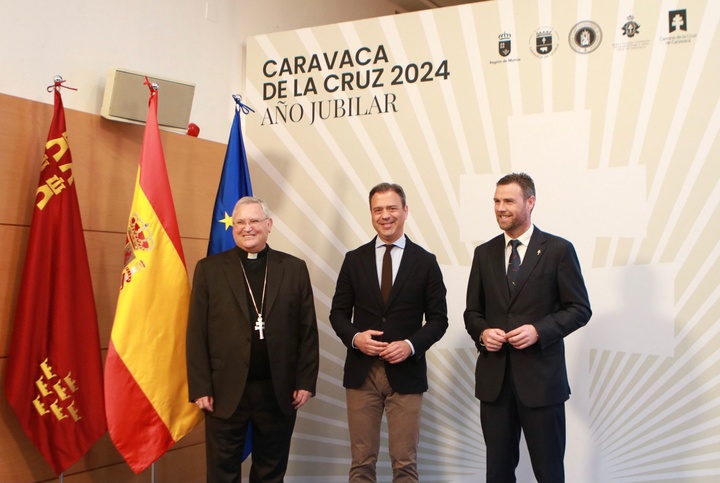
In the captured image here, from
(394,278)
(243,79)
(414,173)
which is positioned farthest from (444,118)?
(243,79)

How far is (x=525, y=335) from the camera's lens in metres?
2.94

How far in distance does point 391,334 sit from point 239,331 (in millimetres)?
688

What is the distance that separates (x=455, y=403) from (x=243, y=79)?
2524mm

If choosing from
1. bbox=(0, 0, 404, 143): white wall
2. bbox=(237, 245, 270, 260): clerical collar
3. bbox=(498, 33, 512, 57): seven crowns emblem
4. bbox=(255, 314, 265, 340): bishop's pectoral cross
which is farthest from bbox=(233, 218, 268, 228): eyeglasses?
bbox=(498, 33, 512, 57): seven crowns emblem

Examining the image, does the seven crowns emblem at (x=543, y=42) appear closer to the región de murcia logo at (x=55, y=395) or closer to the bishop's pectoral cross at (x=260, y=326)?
the bishop's pectoral cross at (x=260, y=326)

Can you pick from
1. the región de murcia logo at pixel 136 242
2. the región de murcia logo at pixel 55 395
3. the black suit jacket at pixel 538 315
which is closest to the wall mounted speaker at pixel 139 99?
the región de murcia logo at pixel 136 242

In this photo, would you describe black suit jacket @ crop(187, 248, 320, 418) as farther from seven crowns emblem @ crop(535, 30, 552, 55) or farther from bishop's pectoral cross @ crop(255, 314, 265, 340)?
seven crowns emblem @ crop(535, 30, 552, 55)

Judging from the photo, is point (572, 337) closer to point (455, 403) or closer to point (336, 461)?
point (455, 403)

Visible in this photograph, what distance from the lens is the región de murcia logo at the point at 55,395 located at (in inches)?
131

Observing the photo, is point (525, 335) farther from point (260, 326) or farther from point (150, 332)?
point (150, 332)

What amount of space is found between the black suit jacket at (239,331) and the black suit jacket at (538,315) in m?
0.80

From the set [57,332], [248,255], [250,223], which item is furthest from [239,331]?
[57,332]

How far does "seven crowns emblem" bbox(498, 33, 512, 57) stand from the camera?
4.02 m

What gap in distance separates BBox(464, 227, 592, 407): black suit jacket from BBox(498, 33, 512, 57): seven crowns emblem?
1.31 m
